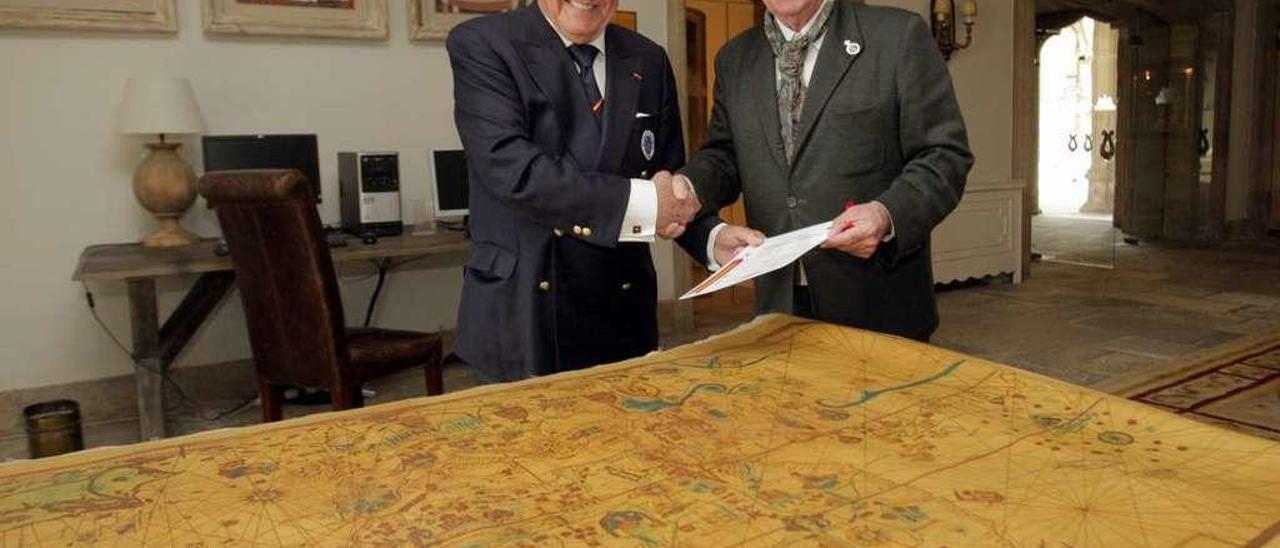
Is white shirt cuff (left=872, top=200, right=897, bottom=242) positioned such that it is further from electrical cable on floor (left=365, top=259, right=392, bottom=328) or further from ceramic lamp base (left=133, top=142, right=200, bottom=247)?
electrical cable on floor (left=365, top=259, right=392, bottom=328)

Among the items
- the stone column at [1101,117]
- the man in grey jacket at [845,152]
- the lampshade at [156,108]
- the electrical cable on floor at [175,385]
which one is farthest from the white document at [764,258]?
the stone column at [1101,117]

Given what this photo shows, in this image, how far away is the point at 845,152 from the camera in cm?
Answer: 171

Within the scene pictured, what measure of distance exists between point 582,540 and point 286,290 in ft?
8.49

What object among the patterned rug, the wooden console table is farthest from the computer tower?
the patterned rug

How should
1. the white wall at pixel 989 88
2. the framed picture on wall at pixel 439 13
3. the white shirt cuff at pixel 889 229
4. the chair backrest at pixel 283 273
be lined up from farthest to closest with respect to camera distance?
the white wall at pixel 989 88
the framed picture on wall at pixel 439 13
the chair backrest at pixel 283 273
the white shirt cuff at pixel 889 229

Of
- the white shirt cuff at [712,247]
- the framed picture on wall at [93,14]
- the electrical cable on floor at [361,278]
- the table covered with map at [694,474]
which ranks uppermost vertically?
the framed picture on wall at [93,14]

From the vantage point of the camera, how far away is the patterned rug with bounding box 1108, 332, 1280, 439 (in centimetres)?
371

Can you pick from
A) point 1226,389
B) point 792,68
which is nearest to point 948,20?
point 1226,389

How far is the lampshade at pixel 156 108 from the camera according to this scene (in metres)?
3.72

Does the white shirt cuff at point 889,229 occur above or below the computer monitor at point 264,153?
below

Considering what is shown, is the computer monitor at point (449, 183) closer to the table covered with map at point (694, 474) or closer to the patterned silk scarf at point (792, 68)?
the patterned silk scarf at point (792, 68)

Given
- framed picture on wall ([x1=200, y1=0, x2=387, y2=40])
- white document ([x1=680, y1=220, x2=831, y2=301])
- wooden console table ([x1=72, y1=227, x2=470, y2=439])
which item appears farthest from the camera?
framed picture on wall ([x1=200, y1=0, x2=387, y2=40])

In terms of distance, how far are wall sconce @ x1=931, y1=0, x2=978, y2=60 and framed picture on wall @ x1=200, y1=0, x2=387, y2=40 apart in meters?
3.93

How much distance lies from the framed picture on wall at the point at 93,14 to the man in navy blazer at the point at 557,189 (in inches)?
113
